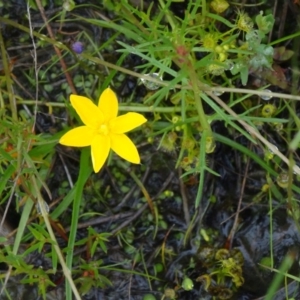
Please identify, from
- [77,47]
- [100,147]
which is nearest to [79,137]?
[100,147]

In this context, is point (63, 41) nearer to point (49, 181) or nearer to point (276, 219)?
point (49, 181)

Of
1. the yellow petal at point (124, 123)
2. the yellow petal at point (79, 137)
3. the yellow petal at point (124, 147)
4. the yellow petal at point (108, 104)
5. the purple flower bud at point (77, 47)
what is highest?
the purple flower bud at point (77, 47)

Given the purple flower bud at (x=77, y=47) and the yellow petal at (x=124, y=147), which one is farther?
the purple flower bud at (x=77, y=47)

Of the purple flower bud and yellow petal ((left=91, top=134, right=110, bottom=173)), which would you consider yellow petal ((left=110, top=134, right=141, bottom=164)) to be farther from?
the purple flower bud

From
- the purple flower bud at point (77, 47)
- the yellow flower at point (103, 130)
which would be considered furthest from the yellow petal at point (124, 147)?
the purple flower bud at point (77, 47)

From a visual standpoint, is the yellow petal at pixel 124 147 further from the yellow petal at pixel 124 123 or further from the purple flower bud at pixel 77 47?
the purple flower bud at pixel 77 47

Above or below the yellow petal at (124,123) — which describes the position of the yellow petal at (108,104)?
above

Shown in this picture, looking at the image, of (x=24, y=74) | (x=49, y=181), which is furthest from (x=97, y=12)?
(x=49, y=181)
